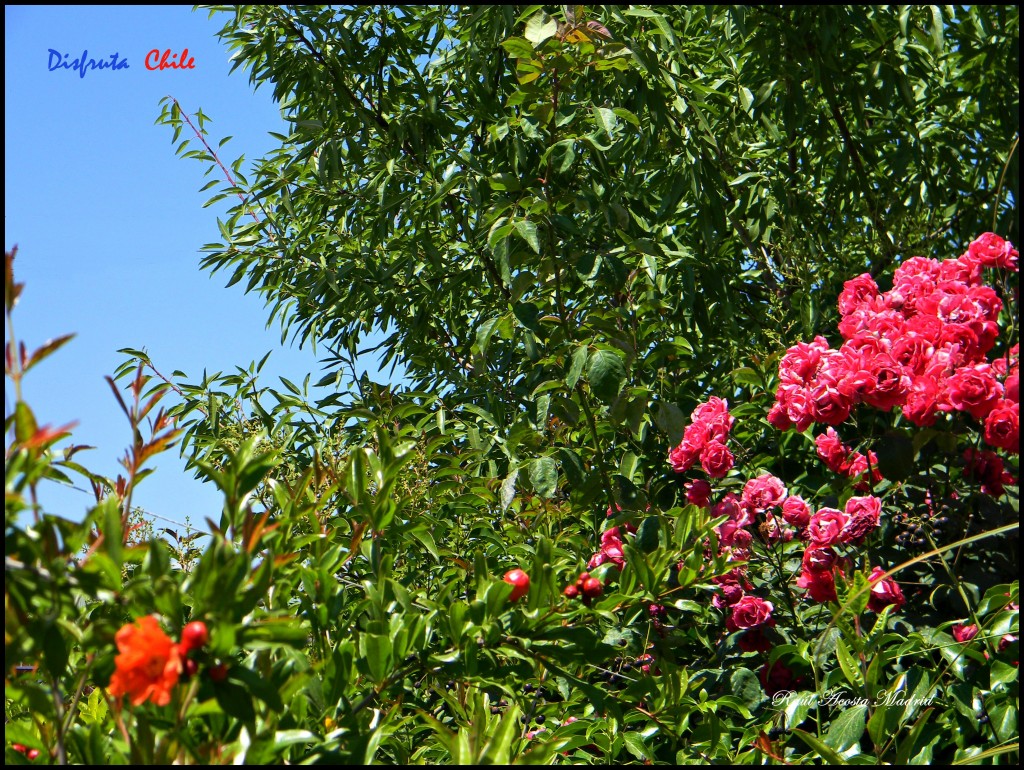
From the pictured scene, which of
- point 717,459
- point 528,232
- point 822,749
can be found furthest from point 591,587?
point 528,232

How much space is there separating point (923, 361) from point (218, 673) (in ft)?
4.48

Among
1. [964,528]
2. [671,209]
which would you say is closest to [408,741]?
[964,528]

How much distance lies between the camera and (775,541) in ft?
6.29

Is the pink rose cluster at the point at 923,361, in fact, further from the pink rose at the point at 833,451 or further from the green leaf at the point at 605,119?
the green leaf at the point at 605,119

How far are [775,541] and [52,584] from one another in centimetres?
149

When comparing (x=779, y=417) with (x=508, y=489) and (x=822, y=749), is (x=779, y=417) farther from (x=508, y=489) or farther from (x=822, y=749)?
(x=822, y=749)

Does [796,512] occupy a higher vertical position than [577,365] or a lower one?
lower

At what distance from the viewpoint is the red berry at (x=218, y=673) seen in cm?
89

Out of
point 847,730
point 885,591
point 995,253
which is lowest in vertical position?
point 847,730

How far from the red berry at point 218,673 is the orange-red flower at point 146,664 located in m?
0.04

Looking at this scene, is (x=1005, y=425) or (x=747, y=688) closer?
(x=1005, y=425)

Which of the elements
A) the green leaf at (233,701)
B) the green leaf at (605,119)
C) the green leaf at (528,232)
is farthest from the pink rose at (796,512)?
the green leaf at (233,701)

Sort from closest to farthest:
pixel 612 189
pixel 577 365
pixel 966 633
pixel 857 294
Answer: pixel 966 633, pixel 577 365, pixel 857 294, pixel 612 189

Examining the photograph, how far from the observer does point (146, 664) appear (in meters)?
0.84
